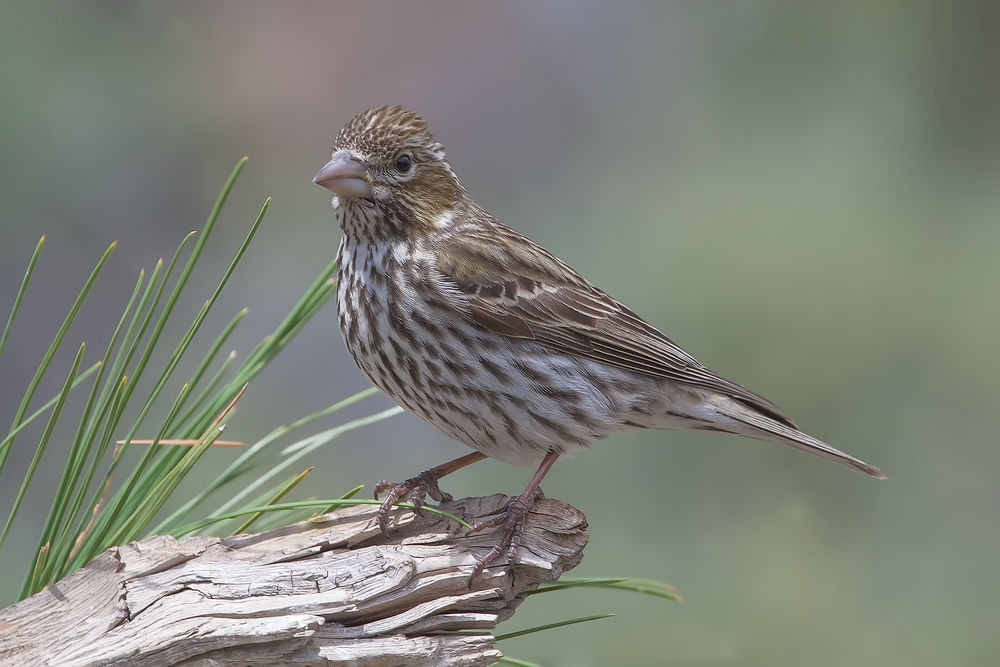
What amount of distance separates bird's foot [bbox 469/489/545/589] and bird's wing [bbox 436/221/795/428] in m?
0.60

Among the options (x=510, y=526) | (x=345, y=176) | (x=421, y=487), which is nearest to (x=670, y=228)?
(x=345, y=176)

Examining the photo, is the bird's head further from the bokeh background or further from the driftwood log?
the bokeh background

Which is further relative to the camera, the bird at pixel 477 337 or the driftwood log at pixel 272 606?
the bird at pixel 477 337

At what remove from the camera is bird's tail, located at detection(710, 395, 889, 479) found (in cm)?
294

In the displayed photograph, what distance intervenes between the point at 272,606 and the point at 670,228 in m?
3.37

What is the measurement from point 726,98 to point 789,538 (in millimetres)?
2472

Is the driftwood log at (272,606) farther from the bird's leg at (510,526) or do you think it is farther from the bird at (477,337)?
the bird at (477,337)

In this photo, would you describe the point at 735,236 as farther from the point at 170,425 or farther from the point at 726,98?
the point at 170,425

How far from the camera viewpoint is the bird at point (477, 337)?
2.78 meters

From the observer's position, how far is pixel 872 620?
4.24 meters

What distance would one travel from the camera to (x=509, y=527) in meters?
2.42

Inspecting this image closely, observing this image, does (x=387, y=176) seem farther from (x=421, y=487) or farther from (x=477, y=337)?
(x=421, y=487)

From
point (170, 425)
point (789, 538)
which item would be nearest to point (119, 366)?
point (170, 425)

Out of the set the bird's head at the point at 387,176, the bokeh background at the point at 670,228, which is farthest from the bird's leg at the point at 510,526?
the bokeh background at the point at 670,228
